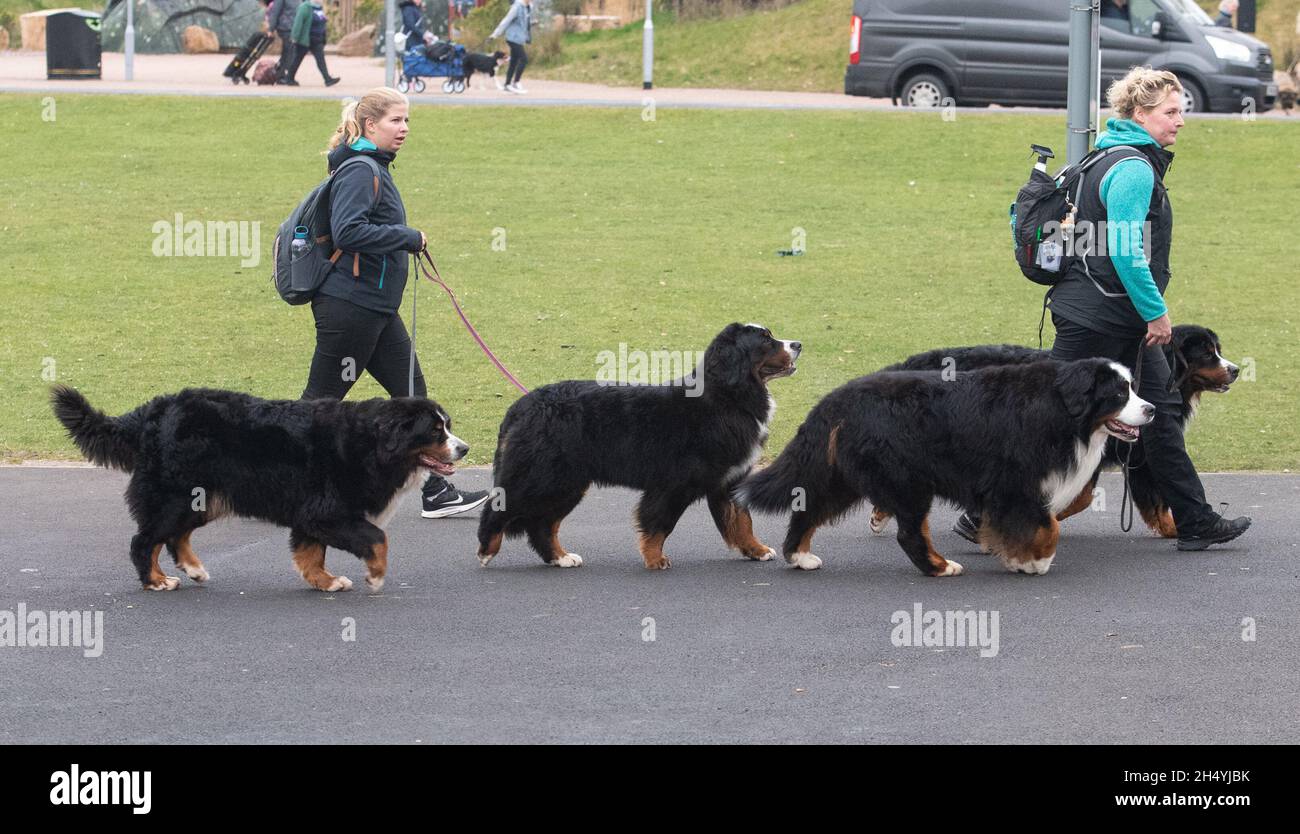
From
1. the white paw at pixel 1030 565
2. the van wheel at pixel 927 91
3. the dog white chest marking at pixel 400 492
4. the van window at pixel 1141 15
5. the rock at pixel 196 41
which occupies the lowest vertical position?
the white paw at pixel 1030 565

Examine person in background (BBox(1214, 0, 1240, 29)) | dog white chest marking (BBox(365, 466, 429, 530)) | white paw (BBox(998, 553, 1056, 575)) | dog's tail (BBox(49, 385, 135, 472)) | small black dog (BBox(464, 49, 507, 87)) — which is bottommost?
white paw (BBox(998, 553, 1056, 575))

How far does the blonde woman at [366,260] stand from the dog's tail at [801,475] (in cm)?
215

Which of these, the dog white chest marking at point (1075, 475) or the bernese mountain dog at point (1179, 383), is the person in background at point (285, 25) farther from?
the dog white chest marking at point (1075, 475)

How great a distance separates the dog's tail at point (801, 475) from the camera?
841cm

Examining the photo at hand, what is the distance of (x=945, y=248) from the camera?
18.6m

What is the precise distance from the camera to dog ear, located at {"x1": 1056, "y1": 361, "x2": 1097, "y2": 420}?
26.7 feet

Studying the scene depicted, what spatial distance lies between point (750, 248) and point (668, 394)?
1025cm

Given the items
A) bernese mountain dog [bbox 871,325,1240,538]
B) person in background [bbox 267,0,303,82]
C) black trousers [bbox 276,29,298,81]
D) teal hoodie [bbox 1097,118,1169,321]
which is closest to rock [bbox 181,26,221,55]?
person in background [bbox 267,0,303,82]

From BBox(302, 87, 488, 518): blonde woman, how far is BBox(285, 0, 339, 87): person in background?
19.5m

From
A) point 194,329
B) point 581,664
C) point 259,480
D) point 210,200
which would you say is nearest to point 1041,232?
point 581,664

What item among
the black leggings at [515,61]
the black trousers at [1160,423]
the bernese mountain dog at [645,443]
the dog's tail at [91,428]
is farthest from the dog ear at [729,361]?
the black leggings at [515,61]

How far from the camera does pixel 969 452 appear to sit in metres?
8.29

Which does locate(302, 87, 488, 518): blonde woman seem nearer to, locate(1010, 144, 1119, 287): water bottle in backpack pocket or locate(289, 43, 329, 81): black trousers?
locate(1010, 144, 1119, 287): water bottle in backpack pocket

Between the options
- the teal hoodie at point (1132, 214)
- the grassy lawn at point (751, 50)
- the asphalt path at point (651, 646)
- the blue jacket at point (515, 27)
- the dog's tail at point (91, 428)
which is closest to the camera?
the asphalt path at point (651, 646)
